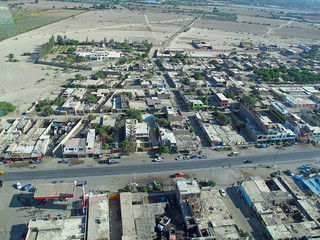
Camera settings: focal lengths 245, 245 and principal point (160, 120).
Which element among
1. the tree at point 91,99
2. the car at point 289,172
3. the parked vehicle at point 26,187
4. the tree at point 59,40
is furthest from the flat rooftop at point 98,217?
the tree at point 59,40

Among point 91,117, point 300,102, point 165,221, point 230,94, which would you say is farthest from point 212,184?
point 300,102

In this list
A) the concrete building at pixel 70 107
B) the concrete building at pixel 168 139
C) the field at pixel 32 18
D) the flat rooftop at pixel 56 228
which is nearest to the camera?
the flat rooftop at pixel 56 228

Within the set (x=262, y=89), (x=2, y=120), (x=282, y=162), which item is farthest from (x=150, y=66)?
(x=282, y=162)

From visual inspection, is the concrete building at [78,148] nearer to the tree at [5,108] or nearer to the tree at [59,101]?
the tree at [59,101]

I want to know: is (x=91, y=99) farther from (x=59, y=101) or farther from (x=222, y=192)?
(x=222, y=192)

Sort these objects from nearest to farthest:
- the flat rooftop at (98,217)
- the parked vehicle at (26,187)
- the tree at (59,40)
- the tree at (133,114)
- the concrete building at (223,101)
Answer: the flat rooftop at (98,217), the parked vehicle at (26,187), the tree at (133,114), the concrete building at (223,101), the tree at (59,40)
